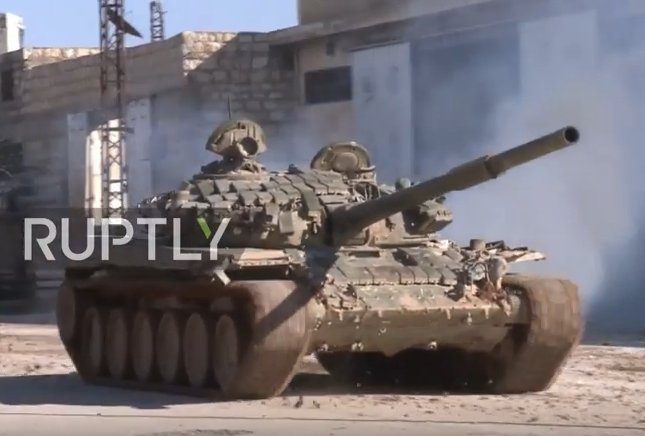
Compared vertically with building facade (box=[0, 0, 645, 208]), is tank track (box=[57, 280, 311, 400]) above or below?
below

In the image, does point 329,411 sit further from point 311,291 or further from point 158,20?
point 158,20

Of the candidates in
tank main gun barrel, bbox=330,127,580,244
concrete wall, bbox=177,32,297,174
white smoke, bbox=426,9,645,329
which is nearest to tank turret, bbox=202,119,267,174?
tank main gun barrel, bbox=330,127,580,244

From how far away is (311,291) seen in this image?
14.3 meters

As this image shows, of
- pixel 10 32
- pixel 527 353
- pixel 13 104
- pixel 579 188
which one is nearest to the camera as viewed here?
pixel 527 353

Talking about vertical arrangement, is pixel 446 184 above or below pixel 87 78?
below

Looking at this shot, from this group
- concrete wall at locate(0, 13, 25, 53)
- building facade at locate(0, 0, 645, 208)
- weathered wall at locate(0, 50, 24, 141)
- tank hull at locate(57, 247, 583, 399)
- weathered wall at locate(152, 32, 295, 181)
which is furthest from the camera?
concrete wall at locate(0, 13, 25, 53)

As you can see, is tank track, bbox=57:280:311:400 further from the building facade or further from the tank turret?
the building facade

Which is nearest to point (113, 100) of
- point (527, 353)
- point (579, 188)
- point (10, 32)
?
point (579, 188)

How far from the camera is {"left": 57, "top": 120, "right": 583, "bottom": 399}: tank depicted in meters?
14.3

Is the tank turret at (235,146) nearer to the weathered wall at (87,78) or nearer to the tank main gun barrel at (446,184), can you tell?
the tank main gun barrel at (446,184)

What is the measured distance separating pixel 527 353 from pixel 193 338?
3.08 metres

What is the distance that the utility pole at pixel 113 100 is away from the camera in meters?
33.3

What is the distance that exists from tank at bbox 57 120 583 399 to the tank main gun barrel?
0.02 metres

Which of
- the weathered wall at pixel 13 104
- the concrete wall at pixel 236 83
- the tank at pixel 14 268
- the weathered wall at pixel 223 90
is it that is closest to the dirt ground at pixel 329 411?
the tank at pixel 14 268
